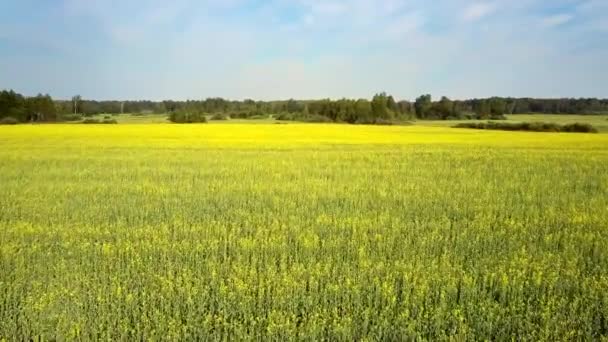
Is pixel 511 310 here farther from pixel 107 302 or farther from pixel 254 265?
pixel 107 302

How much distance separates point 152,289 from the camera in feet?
21.0

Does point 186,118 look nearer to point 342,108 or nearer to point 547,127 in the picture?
point 342,108

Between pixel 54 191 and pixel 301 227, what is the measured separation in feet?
28.2

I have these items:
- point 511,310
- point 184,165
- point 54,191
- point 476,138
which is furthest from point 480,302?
point 476,138

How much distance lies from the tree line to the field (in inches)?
2628

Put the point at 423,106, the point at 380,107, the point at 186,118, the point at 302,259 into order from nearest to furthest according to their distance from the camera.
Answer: the point at 302,259 < the point at 186,118 < the point at 380,107 < the point at 423,106

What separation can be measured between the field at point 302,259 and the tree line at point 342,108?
66.8 meters

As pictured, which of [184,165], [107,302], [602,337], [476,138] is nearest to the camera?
[602,337]

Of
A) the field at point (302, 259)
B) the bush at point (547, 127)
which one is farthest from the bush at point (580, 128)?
the field at point (302, 259)

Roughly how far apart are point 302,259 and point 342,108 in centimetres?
9098

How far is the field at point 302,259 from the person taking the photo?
5441mm

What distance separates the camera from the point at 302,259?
25.5 feet

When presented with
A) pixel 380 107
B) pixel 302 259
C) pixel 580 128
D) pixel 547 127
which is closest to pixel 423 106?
pixel 380 107

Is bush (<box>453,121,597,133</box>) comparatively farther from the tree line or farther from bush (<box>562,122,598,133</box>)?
the tree line
